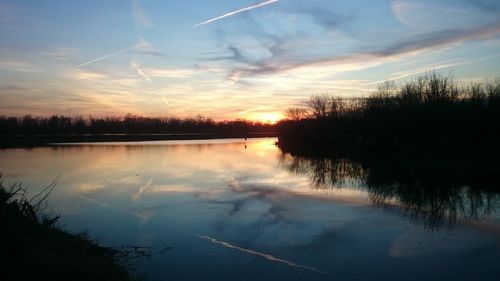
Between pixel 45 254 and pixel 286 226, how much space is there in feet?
23.5

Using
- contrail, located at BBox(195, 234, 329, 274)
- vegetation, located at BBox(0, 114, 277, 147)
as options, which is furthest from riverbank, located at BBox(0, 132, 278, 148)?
contrail, located at BBox(195, 234, 329, 274)

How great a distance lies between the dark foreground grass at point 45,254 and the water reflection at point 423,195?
9045 mm

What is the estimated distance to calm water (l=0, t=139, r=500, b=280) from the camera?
8844 millimetres

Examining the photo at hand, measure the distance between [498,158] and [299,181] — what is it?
13.5 metres

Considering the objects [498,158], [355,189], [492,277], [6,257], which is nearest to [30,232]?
[6,257]

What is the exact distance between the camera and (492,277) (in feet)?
27.2

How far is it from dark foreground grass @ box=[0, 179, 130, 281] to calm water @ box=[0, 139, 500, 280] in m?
1.14

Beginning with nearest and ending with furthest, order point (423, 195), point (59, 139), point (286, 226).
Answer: point (286, 226) < point (423, 195) < point (59, 139)

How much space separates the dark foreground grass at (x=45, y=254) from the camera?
6.21 metres

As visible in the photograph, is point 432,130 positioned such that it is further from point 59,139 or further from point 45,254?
point 59,139

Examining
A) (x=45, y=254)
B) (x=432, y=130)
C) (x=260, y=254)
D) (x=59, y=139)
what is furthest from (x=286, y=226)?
(x=59, y=139)

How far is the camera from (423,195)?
18.0 meters

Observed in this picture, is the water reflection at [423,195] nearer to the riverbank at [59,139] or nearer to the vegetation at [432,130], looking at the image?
the vegetation at [432,130]

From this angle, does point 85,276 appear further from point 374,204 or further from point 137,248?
point 374,204
